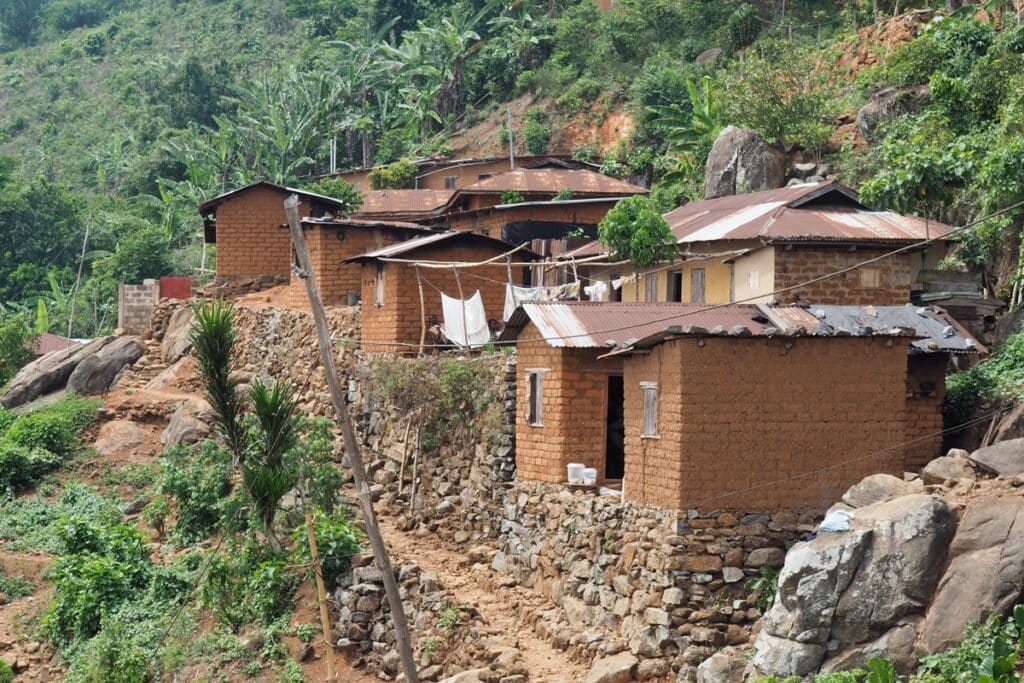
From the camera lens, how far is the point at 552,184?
38.8m

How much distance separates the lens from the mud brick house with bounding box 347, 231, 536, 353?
92.3 ft

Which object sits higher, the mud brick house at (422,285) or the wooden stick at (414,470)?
the mud brick house at (422,285)

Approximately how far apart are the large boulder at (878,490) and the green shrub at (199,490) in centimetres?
1146

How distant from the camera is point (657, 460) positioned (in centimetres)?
1881

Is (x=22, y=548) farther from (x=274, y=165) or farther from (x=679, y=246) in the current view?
(x=274, y=165)

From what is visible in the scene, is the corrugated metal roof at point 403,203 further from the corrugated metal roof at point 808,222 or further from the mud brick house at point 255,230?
the corrugated metal roof at point 808,222

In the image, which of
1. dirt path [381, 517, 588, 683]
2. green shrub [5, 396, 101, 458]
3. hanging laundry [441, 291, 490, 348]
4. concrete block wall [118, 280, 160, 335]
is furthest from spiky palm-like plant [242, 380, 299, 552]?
concrete block wall [118, 280, 160, 335]

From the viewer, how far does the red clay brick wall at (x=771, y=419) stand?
18.2 m

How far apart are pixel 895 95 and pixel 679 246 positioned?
10.6m

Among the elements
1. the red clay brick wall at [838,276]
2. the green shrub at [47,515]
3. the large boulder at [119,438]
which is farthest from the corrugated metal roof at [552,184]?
the red clay brick wall at [838,276]

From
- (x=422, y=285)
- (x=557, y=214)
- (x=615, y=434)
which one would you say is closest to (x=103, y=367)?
(x=422, y=285)

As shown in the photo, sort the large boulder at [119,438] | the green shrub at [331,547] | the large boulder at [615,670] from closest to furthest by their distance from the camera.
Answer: the large boulder at [615,670] < the green shrub at [331,547] < the large boulder at [119,438]

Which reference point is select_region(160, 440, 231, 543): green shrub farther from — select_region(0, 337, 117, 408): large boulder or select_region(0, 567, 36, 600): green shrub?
select_region(0, 337, 117, 408): large boulder

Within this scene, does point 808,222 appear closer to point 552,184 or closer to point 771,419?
point 771,419
